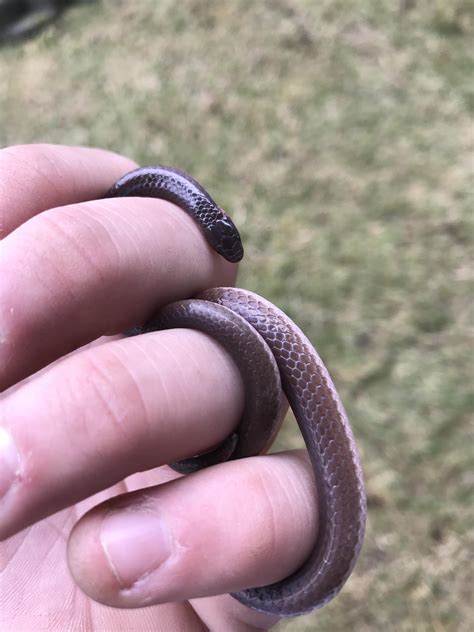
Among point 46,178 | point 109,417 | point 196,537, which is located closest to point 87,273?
point 109,417

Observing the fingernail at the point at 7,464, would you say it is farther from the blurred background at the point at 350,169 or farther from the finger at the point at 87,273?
the blurred background at the point at 350,169

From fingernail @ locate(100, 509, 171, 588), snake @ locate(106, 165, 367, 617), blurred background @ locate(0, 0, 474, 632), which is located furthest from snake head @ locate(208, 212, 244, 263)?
blurred background @ locate(0, 0, 474, 632)

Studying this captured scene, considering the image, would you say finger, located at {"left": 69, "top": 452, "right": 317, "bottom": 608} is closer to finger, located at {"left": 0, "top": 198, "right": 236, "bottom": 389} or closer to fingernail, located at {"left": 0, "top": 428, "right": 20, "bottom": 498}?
fingernail, located at {"left": 0, "top": 428, "right": 20, "bottom": 498}

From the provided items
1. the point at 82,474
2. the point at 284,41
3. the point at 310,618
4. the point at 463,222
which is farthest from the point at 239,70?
the point at 82,474

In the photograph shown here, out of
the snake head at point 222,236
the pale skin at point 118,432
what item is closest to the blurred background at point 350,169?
the pale skin at point 118,432

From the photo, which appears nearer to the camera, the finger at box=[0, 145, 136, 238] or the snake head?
the finger at box=[0, 145, 136, 238]

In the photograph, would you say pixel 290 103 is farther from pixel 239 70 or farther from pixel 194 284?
pixel 194 284
